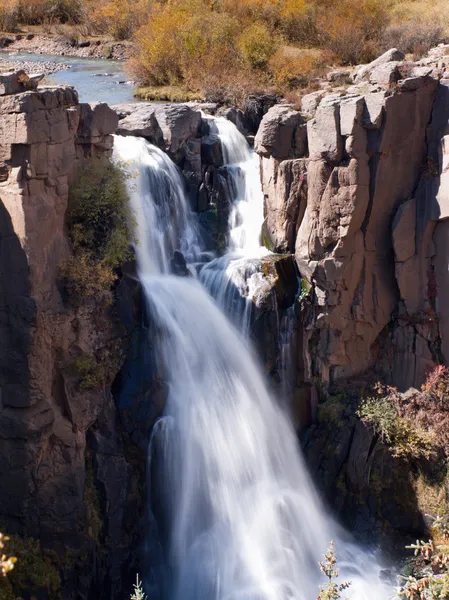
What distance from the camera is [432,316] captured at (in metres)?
17.1

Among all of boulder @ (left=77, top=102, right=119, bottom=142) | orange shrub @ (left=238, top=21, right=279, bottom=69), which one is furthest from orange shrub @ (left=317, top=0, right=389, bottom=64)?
boulder @ (left=77, top=102, right=119, bottom=142)

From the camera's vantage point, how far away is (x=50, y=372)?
12664 millimetres

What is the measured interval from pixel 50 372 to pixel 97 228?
3023 mm

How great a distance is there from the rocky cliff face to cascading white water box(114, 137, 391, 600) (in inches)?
51.3

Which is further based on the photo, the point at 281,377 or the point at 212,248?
the point at 212,248

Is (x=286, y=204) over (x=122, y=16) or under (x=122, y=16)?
under

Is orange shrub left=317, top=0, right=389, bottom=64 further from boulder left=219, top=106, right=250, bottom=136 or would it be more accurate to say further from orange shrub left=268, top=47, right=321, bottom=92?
boulder left=219, top=106, right=250, bottom=136

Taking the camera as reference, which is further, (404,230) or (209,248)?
(209,248)

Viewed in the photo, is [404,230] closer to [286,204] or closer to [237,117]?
[286,204]

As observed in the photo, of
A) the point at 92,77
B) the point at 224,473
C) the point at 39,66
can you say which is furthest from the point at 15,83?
the point at 39,66

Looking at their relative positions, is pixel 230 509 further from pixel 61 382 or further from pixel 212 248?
pixel 212 248

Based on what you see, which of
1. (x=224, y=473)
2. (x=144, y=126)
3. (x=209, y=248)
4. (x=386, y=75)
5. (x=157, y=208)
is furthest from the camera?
(x=144, y=126)

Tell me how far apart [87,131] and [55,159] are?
1.63 metres

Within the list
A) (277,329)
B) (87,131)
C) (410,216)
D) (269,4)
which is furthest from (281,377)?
(269,4)
